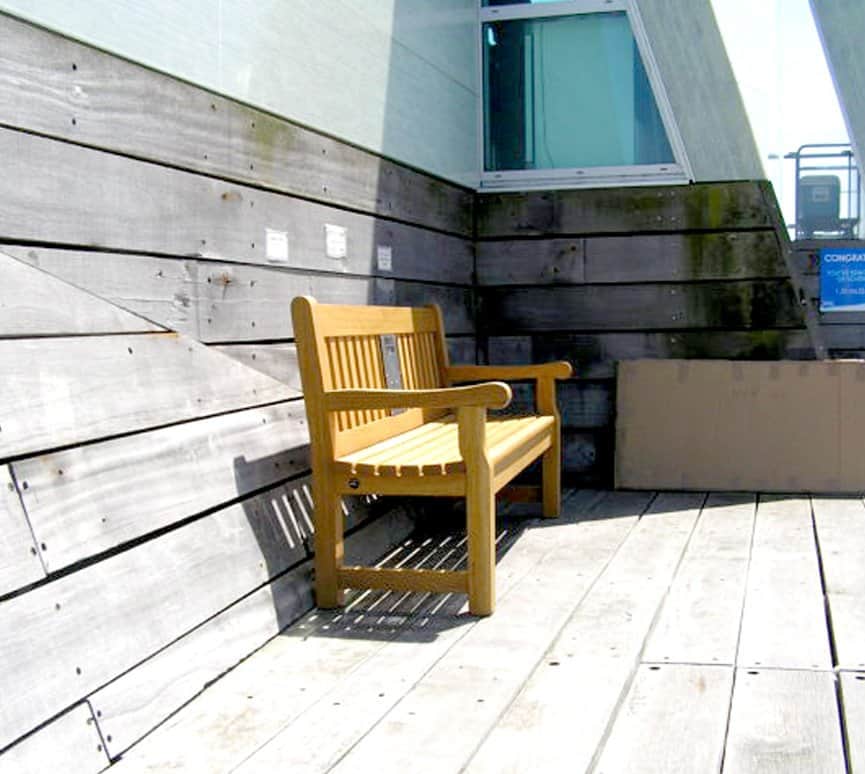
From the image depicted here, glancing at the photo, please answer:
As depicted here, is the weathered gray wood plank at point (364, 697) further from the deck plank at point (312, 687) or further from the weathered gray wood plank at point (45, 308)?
the weathered gray wood plank at point (45, 308)

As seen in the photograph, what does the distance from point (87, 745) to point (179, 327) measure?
1198 mm

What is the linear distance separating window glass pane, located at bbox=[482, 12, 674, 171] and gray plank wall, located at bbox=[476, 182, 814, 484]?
0.79 ft

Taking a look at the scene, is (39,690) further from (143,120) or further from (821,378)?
(821,378)

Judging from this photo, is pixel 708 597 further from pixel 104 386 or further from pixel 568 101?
pixel 568 101

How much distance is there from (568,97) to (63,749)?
4.50m

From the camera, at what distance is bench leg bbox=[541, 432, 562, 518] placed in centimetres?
517

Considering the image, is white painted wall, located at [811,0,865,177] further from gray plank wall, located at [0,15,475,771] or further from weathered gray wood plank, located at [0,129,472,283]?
gray plank wall, located at [0,15,475,771]

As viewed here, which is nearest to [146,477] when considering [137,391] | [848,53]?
[137,391]

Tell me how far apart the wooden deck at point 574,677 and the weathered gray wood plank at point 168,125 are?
1.37 m

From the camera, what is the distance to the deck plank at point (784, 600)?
3.21m

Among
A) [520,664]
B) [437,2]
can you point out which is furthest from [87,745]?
[437,2]

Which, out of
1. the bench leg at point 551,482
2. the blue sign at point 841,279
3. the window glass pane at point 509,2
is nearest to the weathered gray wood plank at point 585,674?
the bench leg at point 551,482

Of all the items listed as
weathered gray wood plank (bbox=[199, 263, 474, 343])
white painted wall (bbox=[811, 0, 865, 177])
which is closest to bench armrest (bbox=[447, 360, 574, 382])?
weathered gray wood plank (bbox=[199, 263, 474, 343])

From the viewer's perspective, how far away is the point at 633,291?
5973 millimetres
